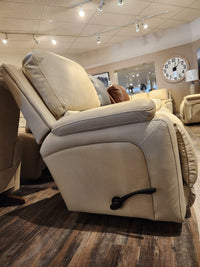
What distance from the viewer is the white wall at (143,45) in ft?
18.5

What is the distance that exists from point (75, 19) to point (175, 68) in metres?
3.50

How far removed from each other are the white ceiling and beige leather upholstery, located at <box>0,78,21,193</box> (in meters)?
2.98

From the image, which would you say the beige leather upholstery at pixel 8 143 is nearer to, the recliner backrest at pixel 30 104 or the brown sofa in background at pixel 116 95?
the recliner backrest at pixel 30 104

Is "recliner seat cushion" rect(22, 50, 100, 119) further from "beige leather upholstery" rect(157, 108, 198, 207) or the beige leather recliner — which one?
"beige leather upholstery" rect(157, 108, 198, 207)

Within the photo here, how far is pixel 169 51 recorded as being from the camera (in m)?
5.98

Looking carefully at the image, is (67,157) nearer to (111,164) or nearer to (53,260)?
(111,164)

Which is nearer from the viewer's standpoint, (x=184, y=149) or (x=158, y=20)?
(x=184, y=149)

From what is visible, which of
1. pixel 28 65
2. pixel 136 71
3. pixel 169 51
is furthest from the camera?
pixel 136 71

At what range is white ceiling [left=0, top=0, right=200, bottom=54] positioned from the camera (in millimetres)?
3578

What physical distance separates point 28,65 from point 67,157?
56 centimetres

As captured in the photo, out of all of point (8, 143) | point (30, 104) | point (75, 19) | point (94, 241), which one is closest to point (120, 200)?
point (94, 241)

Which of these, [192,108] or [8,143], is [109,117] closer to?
[8,143]

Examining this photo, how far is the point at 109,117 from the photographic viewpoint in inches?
30.7

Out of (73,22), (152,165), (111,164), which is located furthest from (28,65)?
(73,22)
